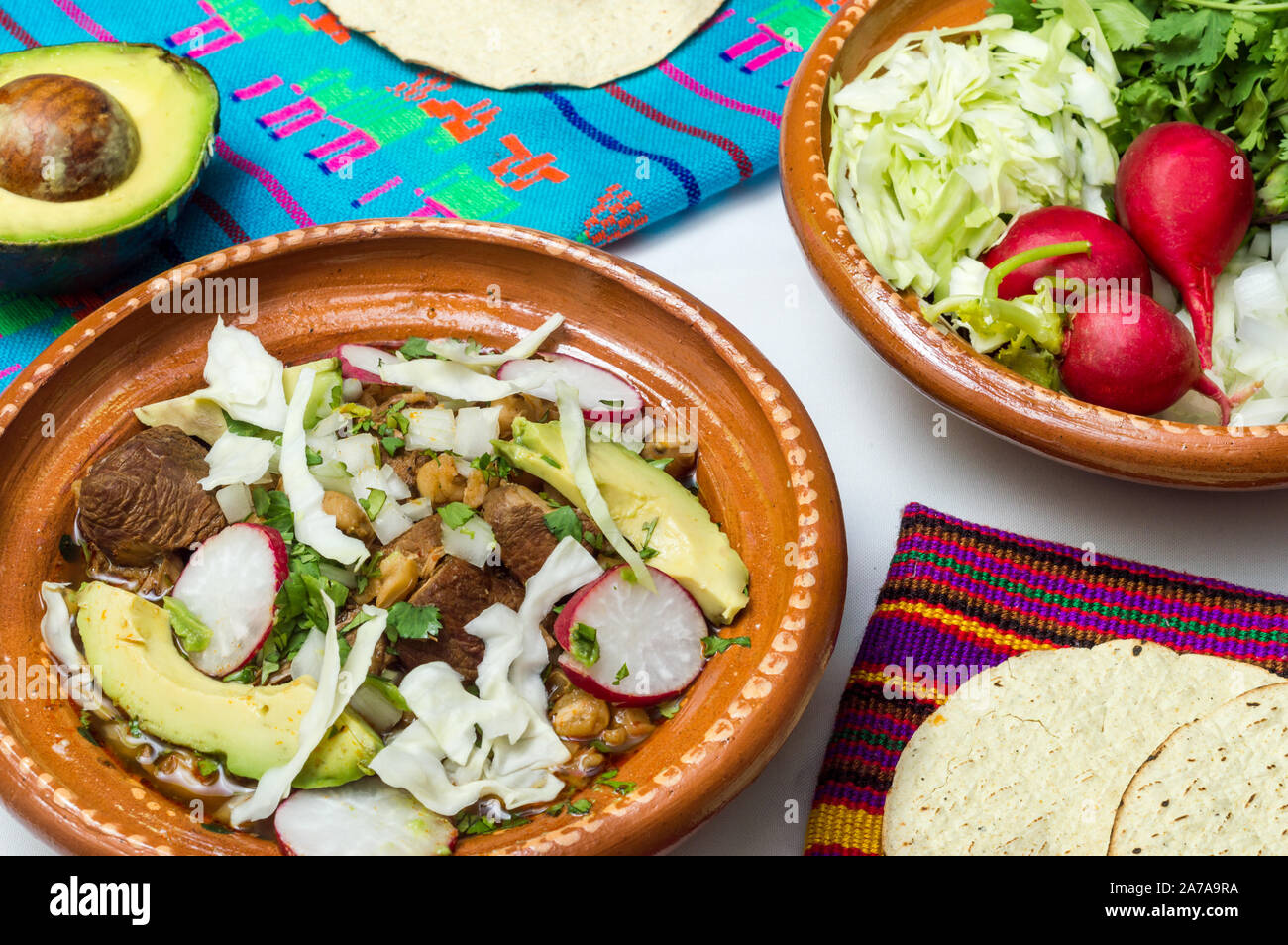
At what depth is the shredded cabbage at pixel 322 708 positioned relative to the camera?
1401 mm

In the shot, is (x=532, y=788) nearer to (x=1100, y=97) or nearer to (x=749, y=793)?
(x=749, y=793)

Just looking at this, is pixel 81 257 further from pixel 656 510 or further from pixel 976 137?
pixel 976 137

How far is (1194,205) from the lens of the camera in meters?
1.93

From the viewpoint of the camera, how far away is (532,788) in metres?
1.47

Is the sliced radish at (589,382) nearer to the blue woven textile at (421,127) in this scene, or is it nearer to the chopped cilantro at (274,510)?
the chopped cilantro at (274,510)

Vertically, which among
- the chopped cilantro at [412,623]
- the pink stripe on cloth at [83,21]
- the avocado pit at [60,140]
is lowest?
the chopped cilantro at [412,623]

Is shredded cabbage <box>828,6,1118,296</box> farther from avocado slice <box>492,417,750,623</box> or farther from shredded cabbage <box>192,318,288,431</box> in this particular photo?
shredded cabbage <box>192,318,288,431</box>

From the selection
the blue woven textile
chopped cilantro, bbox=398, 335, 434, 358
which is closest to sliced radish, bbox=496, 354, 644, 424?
chopped cilantro, bbox=398, 335, 434, 358

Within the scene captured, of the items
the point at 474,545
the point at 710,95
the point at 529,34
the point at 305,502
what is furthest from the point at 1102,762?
the point at 529,34

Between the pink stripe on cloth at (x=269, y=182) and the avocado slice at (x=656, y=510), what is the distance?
97 cm

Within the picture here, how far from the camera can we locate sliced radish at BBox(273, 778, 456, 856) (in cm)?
137

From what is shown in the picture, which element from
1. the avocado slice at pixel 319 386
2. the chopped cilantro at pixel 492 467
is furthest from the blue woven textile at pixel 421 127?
the chopped cilantro at pixel 492 467

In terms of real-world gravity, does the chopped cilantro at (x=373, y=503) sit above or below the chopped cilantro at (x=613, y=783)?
above

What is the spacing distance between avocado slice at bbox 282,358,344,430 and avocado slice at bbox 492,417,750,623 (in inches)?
10.7
